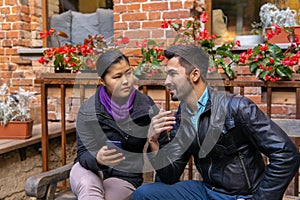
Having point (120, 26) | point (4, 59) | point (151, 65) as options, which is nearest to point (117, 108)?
point (151, 65)

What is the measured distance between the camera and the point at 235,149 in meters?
1.51

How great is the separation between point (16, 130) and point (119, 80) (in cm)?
128

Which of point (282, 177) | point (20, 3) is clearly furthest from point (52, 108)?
point (282, 177)

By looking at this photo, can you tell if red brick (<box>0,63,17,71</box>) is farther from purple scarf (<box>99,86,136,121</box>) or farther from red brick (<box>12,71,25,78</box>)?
purple scarf (<box>99,86,136,121</box>)

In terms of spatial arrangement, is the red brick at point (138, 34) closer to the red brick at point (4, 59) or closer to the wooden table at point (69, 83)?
the wooden table at point (69, 83)

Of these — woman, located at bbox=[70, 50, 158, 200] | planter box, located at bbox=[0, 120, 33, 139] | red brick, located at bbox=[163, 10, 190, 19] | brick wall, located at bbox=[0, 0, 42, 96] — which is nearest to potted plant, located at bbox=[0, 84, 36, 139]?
planter box, located at bbox=[0, 120, 33, 139]

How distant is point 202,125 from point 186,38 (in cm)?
113

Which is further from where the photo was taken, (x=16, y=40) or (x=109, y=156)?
(x=16, y=40)

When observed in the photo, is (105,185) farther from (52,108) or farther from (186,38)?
A: (52,108)

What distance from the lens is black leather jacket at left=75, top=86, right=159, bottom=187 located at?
1.83m

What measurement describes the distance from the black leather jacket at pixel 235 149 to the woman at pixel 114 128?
221 millimetres

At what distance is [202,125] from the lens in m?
1.54

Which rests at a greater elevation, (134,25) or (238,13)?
(238,13)

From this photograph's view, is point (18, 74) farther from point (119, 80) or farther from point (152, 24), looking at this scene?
point (119, 80)
